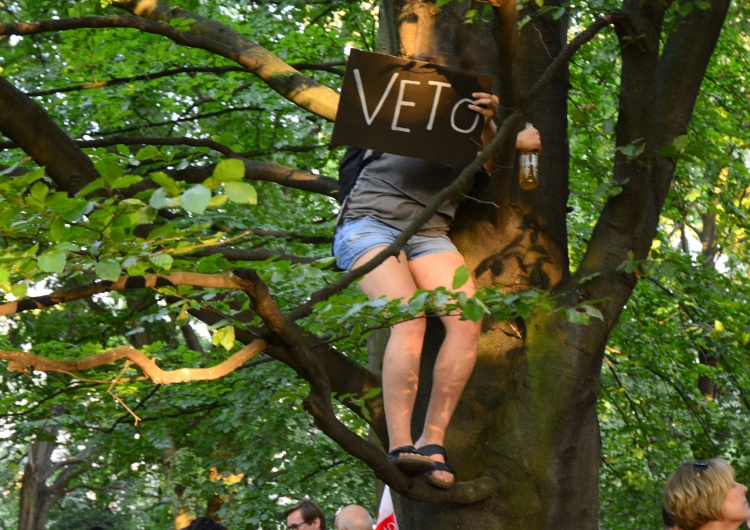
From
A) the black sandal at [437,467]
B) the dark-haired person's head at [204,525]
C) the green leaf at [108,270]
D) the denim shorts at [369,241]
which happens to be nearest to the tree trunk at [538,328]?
the denim shorts at [369,241]

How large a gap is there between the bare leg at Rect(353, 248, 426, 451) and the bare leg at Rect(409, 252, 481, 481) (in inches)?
3.9

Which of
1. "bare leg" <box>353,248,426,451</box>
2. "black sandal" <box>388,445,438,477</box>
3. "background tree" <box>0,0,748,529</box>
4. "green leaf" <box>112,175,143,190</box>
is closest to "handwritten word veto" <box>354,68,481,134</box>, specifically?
"background tree" <box>0,0,748,529</box>

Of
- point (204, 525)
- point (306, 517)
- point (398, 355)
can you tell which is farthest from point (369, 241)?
point (306, 517)

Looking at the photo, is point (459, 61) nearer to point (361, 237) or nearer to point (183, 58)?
point (361, 237)

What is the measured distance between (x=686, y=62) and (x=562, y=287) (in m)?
1.10

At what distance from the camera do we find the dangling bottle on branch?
12.9 ft

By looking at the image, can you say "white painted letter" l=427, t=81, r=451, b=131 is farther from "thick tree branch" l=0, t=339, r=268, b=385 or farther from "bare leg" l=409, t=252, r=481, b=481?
"thick tree branch" l=0, t=339, r=268, b=385

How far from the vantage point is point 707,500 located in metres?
3.40

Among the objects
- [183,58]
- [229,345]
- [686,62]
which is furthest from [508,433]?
[183,58]

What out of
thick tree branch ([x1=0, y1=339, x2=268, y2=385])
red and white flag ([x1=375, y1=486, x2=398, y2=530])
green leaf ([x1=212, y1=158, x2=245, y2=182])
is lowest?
red and white flag ([x1=375, y1=486, x2=398, y2=530])

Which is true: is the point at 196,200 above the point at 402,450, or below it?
above

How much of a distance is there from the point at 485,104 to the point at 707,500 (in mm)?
1607

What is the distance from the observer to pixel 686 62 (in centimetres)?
422

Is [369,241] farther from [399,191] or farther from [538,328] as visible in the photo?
[538,328]
